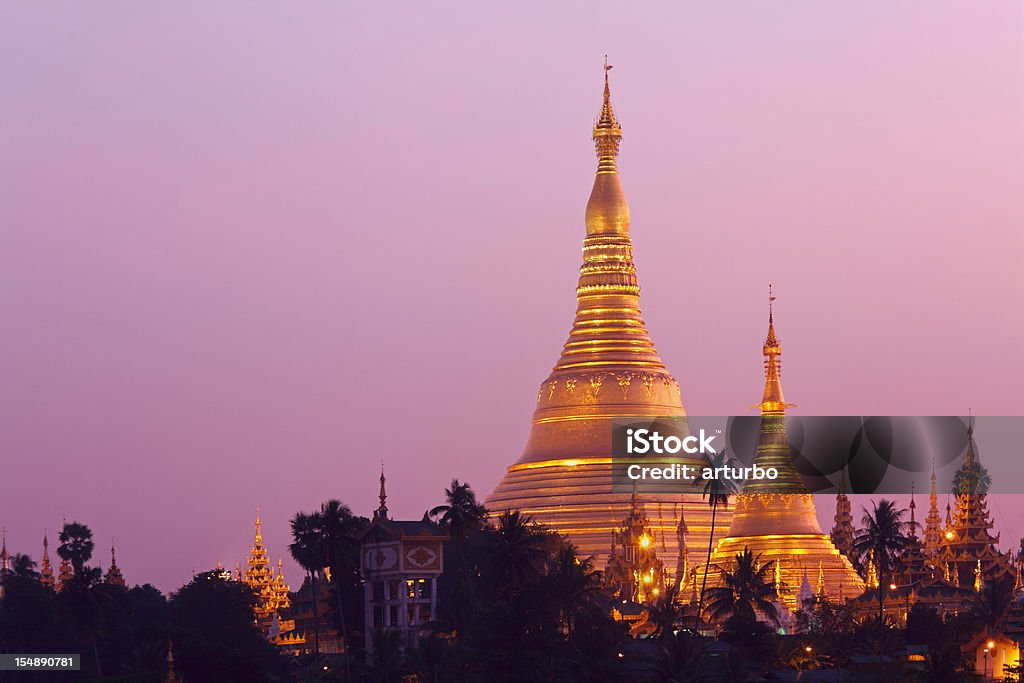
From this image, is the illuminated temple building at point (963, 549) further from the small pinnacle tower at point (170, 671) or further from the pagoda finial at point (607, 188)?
the small pinnacle tower at point (170, 671)

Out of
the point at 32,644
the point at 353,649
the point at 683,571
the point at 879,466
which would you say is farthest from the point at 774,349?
the point at 32,644

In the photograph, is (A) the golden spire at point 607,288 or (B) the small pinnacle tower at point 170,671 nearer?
(B) the small pinnacle tower at point 170,671

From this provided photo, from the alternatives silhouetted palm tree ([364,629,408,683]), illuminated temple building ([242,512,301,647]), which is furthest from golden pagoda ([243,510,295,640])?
silhouetted palm tree ([364,629,408,683])

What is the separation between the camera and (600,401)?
14538 cm

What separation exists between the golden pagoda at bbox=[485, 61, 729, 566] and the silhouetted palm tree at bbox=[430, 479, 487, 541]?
2291cm

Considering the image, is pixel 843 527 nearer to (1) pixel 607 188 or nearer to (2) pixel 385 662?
(1) pixel 607 188

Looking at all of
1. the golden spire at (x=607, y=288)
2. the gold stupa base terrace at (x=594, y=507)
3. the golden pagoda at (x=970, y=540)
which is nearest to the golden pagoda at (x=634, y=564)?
the gold stupa base terrace at (x=594, y=507)

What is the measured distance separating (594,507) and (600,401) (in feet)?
26.9

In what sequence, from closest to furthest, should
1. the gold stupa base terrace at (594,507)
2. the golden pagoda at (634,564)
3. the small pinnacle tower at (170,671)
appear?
the small pinnacle tower at (170,671), the golden pagoda at (634,564), the gold stupa base terrace at (594,507)

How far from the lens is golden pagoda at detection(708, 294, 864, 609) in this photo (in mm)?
138250

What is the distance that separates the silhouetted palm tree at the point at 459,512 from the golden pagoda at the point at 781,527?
77.2ft

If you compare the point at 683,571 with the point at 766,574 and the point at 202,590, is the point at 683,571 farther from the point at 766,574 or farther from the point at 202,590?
the point at 202,590

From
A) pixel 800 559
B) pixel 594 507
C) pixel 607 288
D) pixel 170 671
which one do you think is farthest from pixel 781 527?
pixel 170 671

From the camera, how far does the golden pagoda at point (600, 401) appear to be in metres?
140
